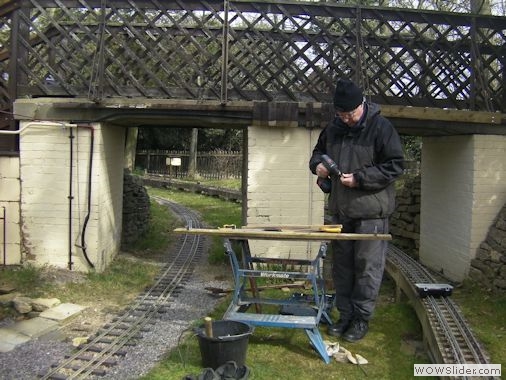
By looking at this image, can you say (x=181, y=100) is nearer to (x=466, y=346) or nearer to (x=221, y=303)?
Answer: (x=221, y=303)

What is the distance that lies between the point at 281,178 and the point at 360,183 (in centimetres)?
313

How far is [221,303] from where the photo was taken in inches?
266

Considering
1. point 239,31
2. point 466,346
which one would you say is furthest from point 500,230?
point 239,31

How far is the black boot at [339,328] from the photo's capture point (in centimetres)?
544

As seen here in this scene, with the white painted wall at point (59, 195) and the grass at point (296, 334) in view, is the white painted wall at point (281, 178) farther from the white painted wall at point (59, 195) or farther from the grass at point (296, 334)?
the white painted wall at point (59, 195)

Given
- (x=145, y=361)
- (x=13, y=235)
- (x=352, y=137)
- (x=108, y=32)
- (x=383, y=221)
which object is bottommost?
(x=145, y=361)

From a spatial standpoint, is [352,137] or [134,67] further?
[134,67]

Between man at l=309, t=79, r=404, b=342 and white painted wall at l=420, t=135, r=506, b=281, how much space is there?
3.23 m

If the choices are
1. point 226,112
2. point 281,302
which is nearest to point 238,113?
point 226,112

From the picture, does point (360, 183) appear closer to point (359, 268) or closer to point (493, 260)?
point (359, 268)

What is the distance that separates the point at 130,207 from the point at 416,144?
599 inches

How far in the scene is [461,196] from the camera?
818 cm

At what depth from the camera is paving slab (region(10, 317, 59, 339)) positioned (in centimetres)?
548

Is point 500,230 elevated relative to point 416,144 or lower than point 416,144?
lower
